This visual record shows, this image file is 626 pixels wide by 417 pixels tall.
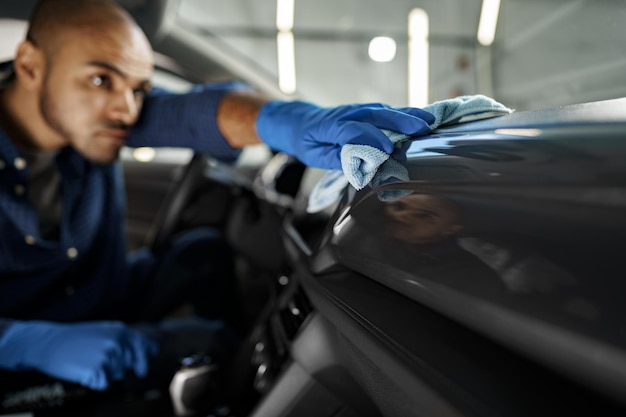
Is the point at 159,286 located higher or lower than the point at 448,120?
lower

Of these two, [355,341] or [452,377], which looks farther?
[355,341]

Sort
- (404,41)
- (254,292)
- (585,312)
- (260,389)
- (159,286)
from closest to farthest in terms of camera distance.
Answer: (585,312), (260,389), (404,41), (159,286), (254,292)

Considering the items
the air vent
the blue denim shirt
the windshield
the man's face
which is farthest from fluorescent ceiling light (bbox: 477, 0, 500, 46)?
the man's face

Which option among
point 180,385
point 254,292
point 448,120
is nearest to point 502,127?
point 448,120

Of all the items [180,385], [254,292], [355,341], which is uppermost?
[355,341]

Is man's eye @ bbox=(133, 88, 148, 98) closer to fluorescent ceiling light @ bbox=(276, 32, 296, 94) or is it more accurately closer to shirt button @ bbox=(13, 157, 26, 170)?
shirt button @ bbox=(13, 157, 26, 170)

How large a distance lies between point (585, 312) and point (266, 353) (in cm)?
58

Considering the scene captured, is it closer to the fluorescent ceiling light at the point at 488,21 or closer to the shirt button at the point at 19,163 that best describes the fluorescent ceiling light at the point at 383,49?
the fluorescent ceiling light at the point at 488,21

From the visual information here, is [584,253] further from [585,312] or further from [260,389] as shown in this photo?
[260,389]

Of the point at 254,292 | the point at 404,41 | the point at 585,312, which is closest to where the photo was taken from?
the point at 585,312

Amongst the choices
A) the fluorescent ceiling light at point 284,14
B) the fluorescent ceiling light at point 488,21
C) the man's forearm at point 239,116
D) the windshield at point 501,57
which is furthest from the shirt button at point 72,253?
the fluorescent ceiling light at point 488,21

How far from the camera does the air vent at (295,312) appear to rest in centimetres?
68

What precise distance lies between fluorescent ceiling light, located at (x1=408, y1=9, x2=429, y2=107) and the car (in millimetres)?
23

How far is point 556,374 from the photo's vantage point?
340 millimetres
